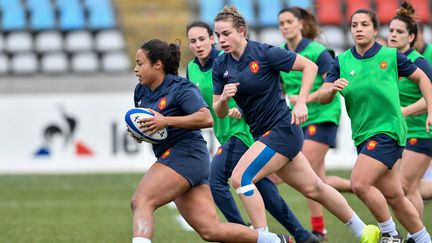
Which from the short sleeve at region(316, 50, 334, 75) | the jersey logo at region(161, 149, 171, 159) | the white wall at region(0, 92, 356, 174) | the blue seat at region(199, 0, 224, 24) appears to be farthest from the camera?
the blue seat at region(199, 0, 224, 24)

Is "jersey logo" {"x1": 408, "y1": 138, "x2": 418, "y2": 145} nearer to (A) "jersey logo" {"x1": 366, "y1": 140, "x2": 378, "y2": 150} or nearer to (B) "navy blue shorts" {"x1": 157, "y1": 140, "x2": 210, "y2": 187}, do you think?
(A) "jersey logo" {"x1": 366, "y1": 140, "x2": 378, "y2": 150}

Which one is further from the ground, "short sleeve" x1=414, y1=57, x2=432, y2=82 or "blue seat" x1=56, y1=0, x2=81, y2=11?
→ "short sleeve" x1=414, y1=57, x2=432, y2=82

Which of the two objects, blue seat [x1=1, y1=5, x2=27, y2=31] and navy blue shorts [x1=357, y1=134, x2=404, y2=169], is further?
blue seat [x1=1, y1=5, x2=27, y2=31]

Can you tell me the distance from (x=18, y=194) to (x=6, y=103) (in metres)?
3.41

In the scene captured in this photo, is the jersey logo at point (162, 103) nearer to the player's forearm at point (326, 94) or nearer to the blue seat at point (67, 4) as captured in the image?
the player's forearm at point (326, 94)

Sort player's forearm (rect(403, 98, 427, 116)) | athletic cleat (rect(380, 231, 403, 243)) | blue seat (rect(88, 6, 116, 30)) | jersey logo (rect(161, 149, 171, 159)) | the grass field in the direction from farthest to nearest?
blue seat (rect(88, 6, 116, 30))
the grass field
player's forearm (rect(403, 98, 427, 116))
athletic cleat (rect(380, 231, 403, 243))
jersey logo (rect(161, 149, 171, 159))

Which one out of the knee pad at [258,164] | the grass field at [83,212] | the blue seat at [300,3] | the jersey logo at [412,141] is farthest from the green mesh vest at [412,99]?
the blue seat at [300,3]

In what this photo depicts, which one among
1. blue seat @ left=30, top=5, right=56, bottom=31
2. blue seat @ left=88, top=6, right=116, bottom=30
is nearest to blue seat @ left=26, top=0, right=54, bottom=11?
blue seat @ left=30, top=5, right=56, bottom=31

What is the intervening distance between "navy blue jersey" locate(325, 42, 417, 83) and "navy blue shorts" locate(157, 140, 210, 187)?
1554 millimetres

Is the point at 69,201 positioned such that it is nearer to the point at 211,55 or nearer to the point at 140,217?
the point at 211,55

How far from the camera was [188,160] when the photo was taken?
714 centimetres

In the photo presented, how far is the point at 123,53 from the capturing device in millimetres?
21750

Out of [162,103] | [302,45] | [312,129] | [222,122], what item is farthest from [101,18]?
[162,103]

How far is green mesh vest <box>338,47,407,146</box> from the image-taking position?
7.94m
